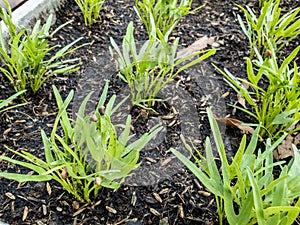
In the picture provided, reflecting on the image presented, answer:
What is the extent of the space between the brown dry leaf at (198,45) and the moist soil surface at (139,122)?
2cm

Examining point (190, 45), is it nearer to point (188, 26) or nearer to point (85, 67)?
point (188, 26)

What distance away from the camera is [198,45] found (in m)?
1.52

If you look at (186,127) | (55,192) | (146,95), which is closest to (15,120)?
(55,192)

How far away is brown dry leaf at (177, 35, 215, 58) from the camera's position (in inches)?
58.6

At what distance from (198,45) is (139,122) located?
0.45 m

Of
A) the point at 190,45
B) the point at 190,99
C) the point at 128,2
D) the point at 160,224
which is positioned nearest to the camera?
the point at 160,224

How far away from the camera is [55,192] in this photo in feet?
3.44

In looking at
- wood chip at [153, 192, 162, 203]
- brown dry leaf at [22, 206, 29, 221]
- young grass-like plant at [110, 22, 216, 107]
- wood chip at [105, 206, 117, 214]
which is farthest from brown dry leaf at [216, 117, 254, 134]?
brown dry leaf at [22, 206, 29, 221]

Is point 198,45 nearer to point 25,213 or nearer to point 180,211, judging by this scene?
point 180,211

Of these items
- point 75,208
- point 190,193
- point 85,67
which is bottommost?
point 190,193

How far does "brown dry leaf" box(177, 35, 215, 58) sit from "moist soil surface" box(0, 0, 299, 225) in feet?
0.07

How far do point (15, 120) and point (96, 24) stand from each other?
557 mm

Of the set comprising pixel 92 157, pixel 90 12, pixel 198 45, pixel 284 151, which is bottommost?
pixel 284 151

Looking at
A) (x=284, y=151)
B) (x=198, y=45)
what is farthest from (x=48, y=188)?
(x=198, y=45)
